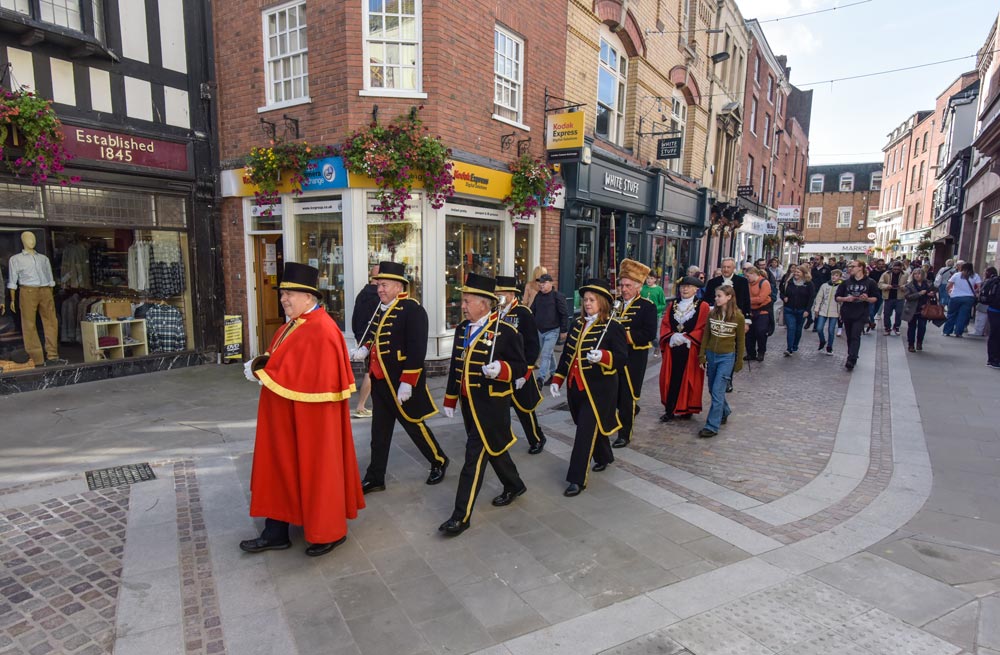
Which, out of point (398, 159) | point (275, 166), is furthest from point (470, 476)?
point (275, 166)

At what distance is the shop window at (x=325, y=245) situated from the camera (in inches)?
360

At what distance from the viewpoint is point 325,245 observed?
9406 mm

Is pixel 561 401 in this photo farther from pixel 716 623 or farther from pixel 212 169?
pixel 212 169

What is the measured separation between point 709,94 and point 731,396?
1499cm

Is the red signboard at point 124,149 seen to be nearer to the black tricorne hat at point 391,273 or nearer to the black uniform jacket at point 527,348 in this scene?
the black tricorne hat at point 391,273

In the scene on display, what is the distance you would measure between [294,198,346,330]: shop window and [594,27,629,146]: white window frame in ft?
22.5

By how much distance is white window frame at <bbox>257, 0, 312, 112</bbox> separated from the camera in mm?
8906

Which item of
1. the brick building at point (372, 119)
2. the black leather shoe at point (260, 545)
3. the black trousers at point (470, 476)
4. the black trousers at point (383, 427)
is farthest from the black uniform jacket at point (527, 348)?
the brick building at point (372, 119)

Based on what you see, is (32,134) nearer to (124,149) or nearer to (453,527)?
(124,149)

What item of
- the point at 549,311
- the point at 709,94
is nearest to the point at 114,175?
the point at 549,311

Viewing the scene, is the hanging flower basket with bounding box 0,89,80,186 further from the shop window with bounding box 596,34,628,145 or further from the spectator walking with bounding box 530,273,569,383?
the shop window with bounding box 596,34,628,145

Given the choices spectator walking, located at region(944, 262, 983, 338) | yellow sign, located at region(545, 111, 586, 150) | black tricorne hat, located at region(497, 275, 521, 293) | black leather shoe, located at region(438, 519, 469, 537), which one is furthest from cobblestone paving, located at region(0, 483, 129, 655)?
spectator walking, located at region(944, 262, 983, 338)

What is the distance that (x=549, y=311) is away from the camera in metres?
8.22

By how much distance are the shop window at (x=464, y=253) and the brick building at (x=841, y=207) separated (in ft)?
172
